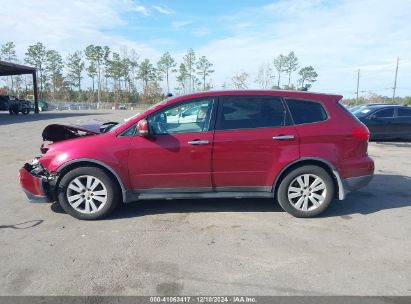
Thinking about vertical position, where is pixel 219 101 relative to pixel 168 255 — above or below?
above

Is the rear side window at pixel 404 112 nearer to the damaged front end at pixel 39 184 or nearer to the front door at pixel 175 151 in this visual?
the front door at pixel 175 151

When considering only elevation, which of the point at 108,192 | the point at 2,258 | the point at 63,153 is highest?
the point at 63,153

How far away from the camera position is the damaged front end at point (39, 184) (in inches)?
180

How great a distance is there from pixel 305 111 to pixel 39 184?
3.79 meters

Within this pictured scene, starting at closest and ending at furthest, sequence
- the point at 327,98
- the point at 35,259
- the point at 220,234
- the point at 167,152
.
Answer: the point at 35,259 < the point at 220,234 < the point at 167,152 < the point at 327,98

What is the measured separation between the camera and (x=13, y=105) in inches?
1243

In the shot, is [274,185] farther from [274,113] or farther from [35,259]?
[35,259]

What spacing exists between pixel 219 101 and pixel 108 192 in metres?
1.96

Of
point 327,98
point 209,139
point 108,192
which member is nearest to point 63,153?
point 108,192

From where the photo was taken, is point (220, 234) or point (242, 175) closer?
point (220, 234)

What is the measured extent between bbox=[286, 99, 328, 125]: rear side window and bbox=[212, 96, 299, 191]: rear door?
0.42 feet

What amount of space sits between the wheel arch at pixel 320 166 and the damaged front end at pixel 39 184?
10.1 feet

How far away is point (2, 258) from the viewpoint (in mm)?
3602

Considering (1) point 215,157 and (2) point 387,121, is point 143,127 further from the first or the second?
(2) point 387,121
